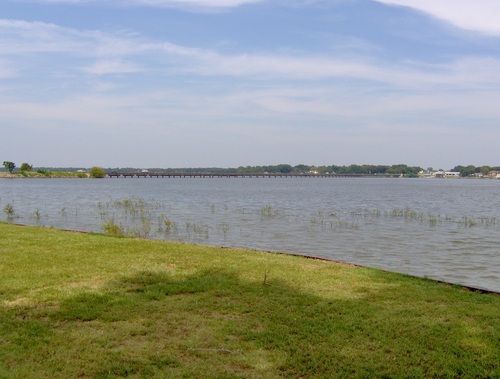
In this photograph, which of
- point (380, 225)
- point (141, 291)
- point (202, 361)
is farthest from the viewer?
point (380, 225)

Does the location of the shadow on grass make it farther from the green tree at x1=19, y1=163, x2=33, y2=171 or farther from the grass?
the green tree at x1=19, y1=163, x2=33, y2=171

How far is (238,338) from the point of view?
23.0 ft

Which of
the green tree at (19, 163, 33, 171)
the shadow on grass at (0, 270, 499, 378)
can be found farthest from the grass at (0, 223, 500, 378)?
the green tree at (19, 163, 33, 171)

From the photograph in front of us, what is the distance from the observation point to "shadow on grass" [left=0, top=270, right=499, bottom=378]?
607 cm

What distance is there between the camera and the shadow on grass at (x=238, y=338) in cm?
607

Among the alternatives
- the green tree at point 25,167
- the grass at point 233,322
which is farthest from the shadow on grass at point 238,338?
the green tree at point 25,167

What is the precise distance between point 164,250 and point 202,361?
7.47 metres

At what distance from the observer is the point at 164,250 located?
13.5 metres

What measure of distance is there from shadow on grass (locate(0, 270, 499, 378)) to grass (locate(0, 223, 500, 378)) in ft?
0.05

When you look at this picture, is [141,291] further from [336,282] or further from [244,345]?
[336,282]

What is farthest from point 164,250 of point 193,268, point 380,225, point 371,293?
point 380,225

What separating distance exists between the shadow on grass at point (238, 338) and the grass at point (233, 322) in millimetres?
16

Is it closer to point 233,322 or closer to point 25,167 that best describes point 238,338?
point 233,322

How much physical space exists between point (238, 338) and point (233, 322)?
0.58m
